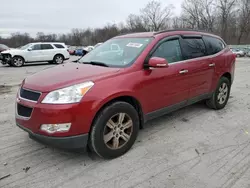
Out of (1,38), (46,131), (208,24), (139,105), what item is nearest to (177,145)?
(139,105)

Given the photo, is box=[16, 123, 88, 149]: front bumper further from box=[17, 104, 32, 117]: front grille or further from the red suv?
box=[17, 104, 32, 117]: front grille

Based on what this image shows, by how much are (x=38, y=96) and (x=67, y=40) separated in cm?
8567

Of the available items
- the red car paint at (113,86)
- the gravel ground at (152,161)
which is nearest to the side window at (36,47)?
the gravel ground at (152,161)

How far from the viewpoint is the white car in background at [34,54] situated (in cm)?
1564

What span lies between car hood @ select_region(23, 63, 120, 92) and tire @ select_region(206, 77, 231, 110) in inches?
109

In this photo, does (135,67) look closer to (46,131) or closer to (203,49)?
(46,131)

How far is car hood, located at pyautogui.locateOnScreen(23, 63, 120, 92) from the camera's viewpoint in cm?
272

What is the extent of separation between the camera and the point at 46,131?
2637mm

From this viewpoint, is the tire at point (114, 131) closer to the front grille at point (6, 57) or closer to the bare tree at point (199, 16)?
the front grille at point (6, 57)

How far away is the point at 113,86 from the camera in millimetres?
2873

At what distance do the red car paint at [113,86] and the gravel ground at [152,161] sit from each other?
0.54m

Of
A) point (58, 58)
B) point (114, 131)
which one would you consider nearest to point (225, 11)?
point (58, 58)

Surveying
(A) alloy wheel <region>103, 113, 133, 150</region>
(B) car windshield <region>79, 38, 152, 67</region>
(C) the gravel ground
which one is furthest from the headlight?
(C) the gravel ground

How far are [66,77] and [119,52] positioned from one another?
1145mm
